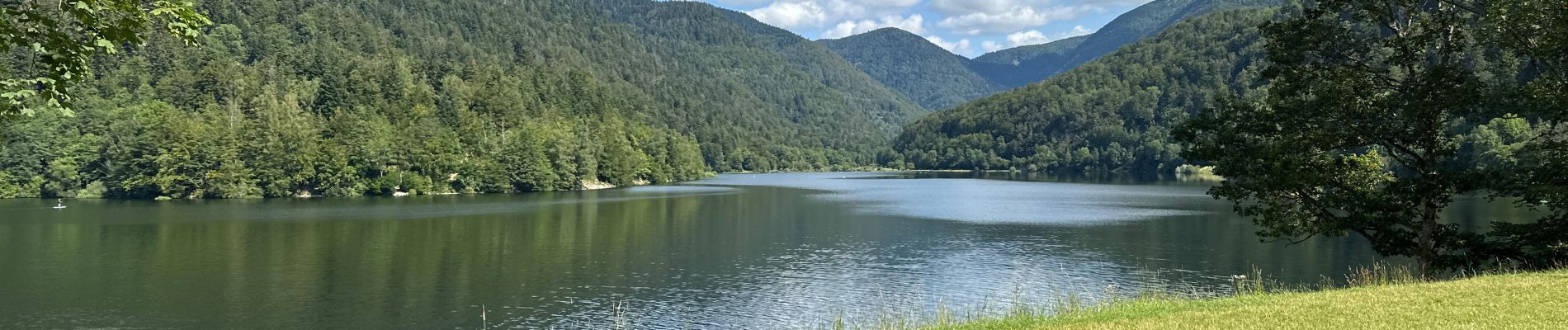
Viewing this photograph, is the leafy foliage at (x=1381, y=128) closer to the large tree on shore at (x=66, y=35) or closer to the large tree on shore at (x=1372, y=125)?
the large tree on shore at (x=1372, y=125)

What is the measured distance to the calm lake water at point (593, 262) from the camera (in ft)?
121

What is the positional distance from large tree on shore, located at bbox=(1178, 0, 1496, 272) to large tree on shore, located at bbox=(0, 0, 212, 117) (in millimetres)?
27559

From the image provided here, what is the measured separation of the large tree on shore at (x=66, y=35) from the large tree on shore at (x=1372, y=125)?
27559 millimetres

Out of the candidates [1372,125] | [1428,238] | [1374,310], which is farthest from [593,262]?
[1374,310]

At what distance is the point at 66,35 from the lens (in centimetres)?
1274

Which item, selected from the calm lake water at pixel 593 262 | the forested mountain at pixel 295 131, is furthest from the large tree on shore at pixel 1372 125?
the forested mountain at pixel 295 131

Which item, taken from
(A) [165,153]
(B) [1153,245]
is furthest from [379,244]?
(A) [165,153]

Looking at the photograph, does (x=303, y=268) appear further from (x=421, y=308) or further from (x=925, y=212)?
(x=925, y=212)

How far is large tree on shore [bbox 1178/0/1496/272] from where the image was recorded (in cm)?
2861

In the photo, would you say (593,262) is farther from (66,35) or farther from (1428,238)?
(66,35)

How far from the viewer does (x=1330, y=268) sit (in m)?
47.4

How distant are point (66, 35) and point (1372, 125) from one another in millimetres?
31463

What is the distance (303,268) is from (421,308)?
14.4m

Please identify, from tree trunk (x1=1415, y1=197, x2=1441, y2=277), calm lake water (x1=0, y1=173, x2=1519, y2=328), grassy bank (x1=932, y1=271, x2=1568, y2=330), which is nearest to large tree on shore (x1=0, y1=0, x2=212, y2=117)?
grassy bank (x1=932, y1=271, x2=1568, y2=330)
